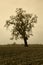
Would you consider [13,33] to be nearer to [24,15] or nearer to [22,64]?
[24,15]

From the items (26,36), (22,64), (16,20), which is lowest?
(22,64)

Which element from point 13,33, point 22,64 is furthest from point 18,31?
point 22,64

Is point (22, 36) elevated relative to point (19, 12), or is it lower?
lower

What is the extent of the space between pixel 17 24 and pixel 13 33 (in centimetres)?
294

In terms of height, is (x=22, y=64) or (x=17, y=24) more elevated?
(x=17, y=24)

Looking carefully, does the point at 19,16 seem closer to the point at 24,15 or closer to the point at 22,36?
the point at 24,15

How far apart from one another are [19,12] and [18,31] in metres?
5.61

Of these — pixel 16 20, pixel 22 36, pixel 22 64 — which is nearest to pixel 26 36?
pixel 22 36

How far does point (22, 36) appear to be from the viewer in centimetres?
7069

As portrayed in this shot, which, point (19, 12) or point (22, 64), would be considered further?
point (19, 12)

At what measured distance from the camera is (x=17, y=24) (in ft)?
234

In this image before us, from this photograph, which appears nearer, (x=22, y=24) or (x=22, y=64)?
(x=22, y=64)

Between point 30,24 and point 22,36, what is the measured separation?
4.33 m

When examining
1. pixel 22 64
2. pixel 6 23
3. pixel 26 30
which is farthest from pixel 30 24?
pixel 22 64
